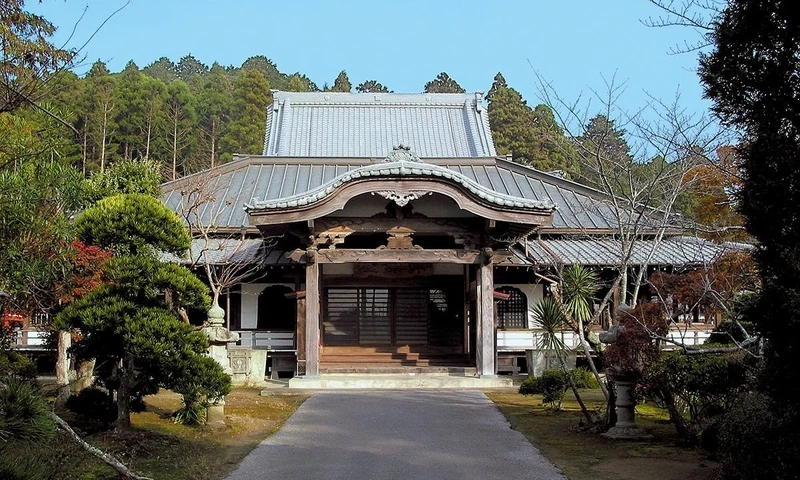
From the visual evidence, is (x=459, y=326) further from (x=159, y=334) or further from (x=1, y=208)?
(x=1, y=208)

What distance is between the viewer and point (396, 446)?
912cm

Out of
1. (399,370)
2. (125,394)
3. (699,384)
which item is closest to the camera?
(699,384)

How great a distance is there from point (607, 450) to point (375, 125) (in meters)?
22.7

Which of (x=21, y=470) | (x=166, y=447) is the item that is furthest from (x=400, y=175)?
(x=21, y=470)

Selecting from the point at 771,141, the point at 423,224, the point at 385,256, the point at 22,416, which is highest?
the point at 423,224

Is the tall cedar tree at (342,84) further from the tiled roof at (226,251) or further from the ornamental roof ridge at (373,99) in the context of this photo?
the tiled roof at (226,251)

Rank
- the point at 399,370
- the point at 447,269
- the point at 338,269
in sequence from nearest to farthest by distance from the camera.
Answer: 1. the point at 399,370
2. the point at 338,269
3. the point at 447,269

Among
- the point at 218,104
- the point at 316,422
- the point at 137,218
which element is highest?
the point at 218,104

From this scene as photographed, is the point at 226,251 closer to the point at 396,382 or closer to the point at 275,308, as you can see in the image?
the point at 275,308

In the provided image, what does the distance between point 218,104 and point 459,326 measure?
1582 inches

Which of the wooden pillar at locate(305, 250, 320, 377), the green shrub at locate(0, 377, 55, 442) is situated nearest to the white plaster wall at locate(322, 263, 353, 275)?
the wooden pillar at locate(305, 250, 320, 377)

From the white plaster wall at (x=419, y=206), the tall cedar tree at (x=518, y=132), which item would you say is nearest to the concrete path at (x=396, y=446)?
the white plaster wall at (x=419, y=206)

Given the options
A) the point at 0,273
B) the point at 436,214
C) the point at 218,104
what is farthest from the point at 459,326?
the point at 218,104

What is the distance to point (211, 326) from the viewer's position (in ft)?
41.5
